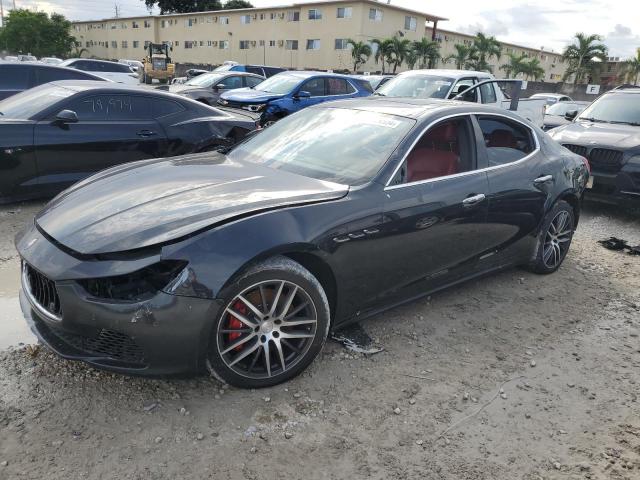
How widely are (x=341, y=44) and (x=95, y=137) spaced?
144 ft

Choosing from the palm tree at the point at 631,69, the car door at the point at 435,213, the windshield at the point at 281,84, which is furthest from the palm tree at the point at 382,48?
the car door at the point at 435,213

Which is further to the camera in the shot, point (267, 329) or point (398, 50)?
point (398, 50)

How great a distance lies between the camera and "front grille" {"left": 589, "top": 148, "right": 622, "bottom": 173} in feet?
21.4

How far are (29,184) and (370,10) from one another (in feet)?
149

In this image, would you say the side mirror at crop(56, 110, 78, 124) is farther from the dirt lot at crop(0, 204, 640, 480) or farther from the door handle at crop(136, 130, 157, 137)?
the dirt lot at crop(0, 204, 640, 480)

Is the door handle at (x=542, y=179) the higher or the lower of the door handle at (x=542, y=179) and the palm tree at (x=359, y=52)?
the lower

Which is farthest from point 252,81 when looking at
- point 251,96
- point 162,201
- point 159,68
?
point 159,68

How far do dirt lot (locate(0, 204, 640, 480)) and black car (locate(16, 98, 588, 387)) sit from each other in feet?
0.92

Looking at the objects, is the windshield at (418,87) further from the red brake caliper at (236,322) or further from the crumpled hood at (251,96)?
the red brake caliper at (236,322)

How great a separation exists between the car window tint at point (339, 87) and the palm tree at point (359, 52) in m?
32.6

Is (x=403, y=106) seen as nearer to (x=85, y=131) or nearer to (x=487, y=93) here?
(x=85, y=131)

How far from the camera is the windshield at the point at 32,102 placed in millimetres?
5578

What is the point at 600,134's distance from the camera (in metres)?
7.05

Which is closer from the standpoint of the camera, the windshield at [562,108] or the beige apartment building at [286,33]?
the windshield at [562,108]
